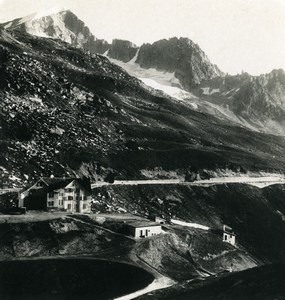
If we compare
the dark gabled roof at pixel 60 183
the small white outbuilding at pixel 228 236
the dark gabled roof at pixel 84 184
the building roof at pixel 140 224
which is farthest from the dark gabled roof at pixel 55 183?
the small white outbuilding at pixel 228 236

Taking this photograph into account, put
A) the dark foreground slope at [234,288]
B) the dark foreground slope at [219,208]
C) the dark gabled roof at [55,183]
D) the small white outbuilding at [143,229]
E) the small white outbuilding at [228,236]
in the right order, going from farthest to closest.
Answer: the dark foreground slope at [219,208] → the small white outbuilding at [228,236] → the dark gabled roof at [55,183] → the small white outbuilding at [143,229] → the dark foreground slope at [234,288]

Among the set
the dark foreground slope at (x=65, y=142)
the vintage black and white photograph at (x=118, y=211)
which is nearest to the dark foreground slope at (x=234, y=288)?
the vintage black and white photograph at (x=118, y=211)

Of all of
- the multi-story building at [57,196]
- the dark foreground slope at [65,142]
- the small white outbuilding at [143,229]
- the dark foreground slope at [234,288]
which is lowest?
the dark foreground slope at [234,288]

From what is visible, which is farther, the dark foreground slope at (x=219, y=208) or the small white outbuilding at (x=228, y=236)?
the dark foreground slope at (x=219, y=208)

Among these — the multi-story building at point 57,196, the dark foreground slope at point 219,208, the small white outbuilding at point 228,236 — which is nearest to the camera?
the multi-story building at point 57,196

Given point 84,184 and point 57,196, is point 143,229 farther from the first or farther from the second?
point 57,196

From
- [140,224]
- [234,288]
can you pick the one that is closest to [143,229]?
[140,224]

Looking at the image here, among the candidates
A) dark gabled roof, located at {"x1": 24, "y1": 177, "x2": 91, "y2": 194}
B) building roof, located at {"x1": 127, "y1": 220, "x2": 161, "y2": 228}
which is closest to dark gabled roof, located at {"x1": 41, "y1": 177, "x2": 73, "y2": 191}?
dark gabled roof, located at {"x1": 24, "y1": 177, "x2": 91, "y2": 194}

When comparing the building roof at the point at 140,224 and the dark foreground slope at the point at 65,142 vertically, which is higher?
the dark foreground slope at the point at 65,142

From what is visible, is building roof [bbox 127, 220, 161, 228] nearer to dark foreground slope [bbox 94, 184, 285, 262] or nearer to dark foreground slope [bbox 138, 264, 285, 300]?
dark foreground slope [bbox 94, 184, 285, 262]

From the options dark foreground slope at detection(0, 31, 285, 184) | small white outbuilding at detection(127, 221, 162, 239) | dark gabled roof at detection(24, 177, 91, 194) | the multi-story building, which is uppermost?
dark foreground slope at detection(0, 31, 285, 184)

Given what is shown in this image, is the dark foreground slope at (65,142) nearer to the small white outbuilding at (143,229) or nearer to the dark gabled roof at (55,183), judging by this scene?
the dark gabled roof at (55,183)
